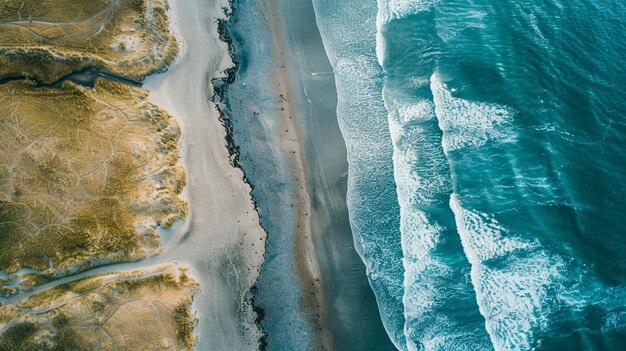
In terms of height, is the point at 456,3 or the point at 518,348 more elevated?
the point at 456,3

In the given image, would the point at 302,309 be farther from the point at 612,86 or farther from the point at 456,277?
the point at 612,86

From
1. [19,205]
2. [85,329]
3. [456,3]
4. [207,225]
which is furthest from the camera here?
[456,3]

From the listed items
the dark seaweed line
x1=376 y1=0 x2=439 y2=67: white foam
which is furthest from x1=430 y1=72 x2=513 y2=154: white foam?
the dark seaweed line

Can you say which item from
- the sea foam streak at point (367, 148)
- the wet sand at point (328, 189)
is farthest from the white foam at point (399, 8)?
the wet sand at point (328, 189)

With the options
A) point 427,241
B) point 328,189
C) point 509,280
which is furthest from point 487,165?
point 328,189

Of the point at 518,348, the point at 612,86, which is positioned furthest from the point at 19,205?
the point at 612,86

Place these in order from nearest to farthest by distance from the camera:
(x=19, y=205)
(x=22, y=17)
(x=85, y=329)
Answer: (x=85, y=329) < (x=19, y=205) < (x=22, y=17)

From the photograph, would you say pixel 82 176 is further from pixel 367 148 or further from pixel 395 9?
pixel 395 9
